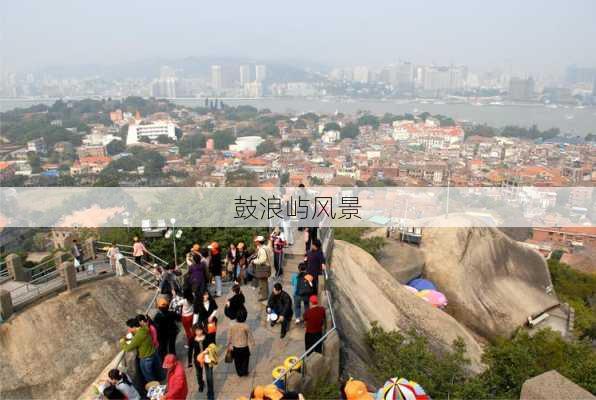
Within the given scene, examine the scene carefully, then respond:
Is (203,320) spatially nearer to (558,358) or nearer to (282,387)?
(282,387)

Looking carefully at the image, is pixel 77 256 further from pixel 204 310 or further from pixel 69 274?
pixel 204 310

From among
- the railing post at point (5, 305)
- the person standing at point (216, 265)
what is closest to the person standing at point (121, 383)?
the person standing at point (216, 265)

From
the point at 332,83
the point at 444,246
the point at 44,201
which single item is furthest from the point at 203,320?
the point at 332,83

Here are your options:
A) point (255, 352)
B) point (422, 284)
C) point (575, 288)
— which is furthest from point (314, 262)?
point (575, 288)

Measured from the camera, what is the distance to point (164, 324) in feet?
13.7

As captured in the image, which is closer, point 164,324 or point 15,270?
point 164,324

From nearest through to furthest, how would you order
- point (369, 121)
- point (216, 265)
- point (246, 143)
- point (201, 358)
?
point (201, 358)
point (216, 265)
point (246, 143)
point (369, 121)

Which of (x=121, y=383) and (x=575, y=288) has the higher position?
(x=121, y=383)

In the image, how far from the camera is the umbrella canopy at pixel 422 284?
9945 millimetres

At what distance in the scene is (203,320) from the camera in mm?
4301

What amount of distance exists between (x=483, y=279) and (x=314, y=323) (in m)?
7.86

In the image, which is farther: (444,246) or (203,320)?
(444,246)

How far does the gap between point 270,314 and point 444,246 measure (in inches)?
278

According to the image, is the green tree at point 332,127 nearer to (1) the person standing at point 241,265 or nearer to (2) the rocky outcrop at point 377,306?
(2) the rocky outcrop at point 377,306
